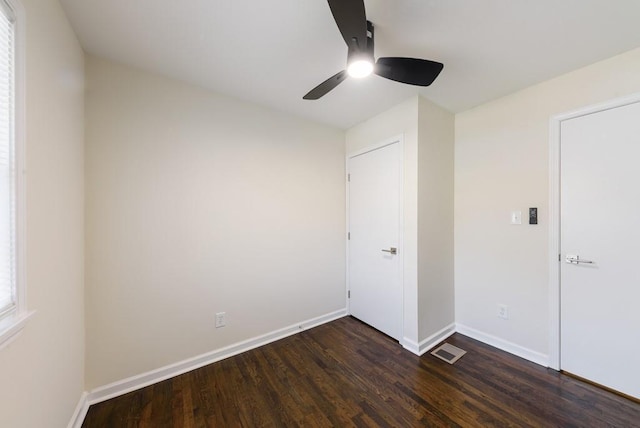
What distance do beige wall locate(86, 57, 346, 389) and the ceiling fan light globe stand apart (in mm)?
1252

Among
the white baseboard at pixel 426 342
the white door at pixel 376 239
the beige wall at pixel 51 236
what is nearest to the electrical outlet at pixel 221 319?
the beige wall at pixel 51 236

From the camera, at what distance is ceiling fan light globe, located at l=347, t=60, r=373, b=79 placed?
131 centimetres

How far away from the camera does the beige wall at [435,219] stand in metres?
2.23

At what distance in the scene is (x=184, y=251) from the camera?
1.96 meters

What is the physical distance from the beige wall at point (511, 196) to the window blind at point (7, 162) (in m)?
3.12

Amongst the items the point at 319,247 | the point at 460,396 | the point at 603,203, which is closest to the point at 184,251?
the point at 319,247

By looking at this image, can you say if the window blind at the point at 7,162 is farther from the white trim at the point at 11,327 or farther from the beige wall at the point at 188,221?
the beige wall at the point at 188,221

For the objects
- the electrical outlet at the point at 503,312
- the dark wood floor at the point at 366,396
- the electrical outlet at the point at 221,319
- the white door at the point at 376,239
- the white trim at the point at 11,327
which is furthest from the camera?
the white door at the point at 376,239

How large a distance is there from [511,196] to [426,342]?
5.13 feet

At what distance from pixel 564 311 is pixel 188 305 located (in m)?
3.03

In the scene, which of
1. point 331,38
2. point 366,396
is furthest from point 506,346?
point 331,38

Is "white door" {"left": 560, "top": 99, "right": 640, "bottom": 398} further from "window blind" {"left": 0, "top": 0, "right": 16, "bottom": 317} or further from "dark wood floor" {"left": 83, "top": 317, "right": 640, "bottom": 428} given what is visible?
"window blind" {"left": 0, "top": 0, "right": 16, "bottom": 317}

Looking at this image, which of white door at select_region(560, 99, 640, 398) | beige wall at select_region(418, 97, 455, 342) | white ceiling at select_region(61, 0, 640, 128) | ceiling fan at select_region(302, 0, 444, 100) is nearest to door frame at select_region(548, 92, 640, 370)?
white door at select_region(560, 99, 640, 398)

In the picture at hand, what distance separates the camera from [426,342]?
2252 mm
